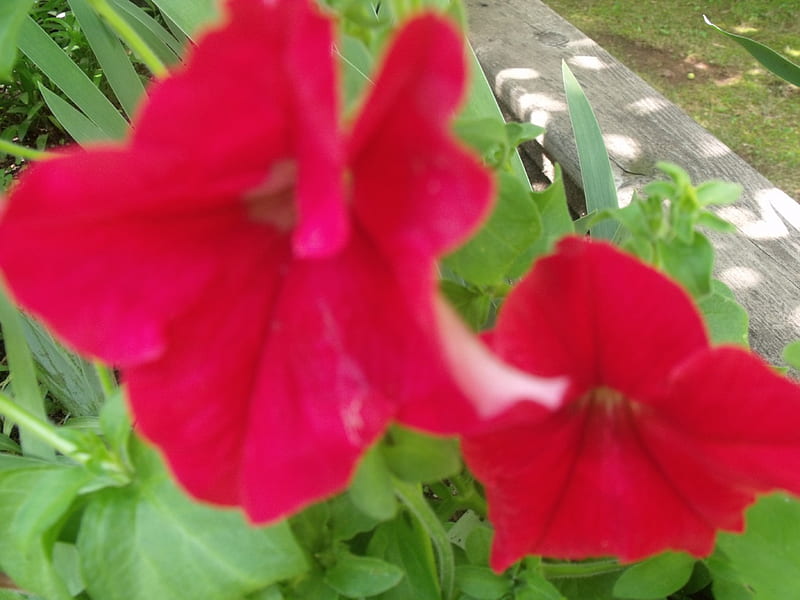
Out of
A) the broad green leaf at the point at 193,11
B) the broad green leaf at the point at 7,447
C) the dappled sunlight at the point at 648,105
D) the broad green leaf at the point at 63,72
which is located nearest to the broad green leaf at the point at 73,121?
the broad green leaf at the point at 63,72

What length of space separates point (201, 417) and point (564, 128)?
964mm

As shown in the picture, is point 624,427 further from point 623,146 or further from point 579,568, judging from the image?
point 623,146

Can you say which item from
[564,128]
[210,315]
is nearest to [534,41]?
[564,128]

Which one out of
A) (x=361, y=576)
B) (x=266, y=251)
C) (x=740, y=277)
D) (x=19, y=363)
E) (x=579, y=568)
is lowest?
(x=740, y=277)

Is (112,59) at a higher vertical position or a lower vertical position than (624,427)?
higher

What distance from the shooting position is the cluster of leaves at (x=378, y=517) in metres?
0.35

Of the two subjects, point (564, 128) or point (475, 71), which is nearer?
point (475, 71)

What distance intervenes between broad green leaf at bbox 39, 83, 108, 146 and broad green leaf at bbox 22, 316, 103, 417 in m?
0.21

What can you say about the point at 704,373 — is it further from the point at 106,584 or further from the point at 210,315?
the point at 106,584

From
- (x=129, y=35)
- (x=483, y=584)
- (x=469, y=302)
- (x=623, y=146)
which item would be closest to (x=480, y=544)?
(x=483, y=584)

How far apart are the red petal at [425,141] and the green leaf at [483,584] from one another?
29 centimetres

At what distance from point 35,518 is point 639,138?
969mm

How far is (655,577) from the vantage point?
1.40 ft

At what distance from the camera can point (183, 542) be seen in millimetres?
370
